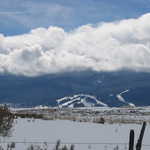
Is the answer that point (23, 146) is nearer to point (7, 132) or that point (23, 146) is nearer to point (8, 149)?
point (8, 149)

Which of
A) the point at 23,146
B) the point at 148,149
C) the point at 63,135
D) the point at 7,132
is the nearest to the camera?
the point at 23,146

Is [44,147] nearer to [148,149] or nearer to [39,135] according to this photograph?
[148,149]

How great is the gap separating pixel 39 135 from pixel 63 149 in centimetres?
1028

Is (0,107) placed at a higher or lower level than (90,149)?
higher

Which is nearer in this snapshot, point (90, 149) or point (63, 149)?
point (63, 149)

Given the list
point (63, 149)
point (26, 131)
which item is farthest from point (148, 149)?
point (26, 131)

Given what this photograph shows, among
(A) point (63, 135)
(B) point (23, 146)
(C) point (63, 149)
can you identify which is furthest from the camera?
(A) point (63, 135)

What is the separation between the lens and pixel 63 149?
21016 mm

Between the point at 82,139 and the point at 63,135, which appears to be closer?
the point at 82,139

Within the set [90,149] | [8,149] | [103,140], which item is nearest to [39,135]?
[103,140]

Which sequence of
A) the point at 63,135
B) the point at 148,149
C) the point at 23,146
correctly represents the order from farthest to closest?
the point at 63,135 → the point at 148,149 → the point at 23,146

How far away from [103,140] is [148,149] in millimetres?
5697

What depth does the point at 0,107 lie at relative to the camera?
30.2m

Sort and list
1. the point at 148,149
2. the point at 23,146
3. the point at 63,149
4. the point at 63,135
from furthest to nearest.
Result: 1. the point at 63,135
2. the point at 148,149
3. the point at 23,146
4. the point at 63,149
